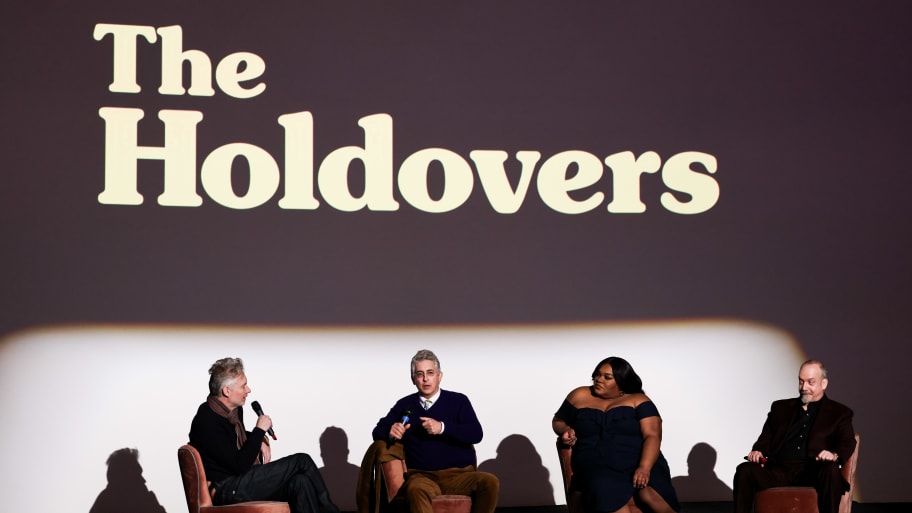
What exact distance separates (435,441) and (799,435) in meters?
1.82

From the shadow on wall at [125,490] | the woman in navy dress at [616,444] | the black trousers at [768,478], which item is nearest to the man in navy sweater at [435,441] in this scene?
the woman in navy dress at [616,444]

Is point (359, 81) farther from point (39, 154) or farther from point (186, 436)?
point (186, 436)

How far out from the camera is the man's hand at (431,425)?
4957mm

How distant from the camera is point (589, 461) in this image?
4996 millimetres

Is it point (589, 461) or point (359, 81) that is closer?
point (589, 461)

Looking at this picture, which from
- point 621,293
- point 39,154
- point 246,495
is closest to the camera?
point 246,495

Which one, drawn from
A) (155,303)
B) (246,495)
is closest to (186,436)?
(155,303)

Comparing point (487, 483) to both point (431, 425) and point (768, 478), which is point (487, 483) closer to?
point (431, 425)

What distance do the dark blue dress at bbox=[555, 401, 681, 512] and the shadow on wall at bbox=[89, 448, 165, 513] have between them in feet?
8.43

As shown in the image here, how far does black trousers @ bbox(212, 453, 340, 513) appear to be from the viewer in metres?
4.69

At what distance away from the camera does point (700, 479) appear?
6.57 meters

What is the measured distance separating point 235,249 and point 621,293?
2.37m

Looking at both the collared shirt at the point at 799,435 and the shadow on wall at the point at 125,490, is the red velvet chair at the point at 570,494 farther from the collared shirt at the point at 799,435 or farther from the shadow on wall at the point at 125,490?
the shadow on wall at the point at 125,490

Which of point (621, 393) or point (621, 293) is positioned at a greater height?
point (621, 293)
